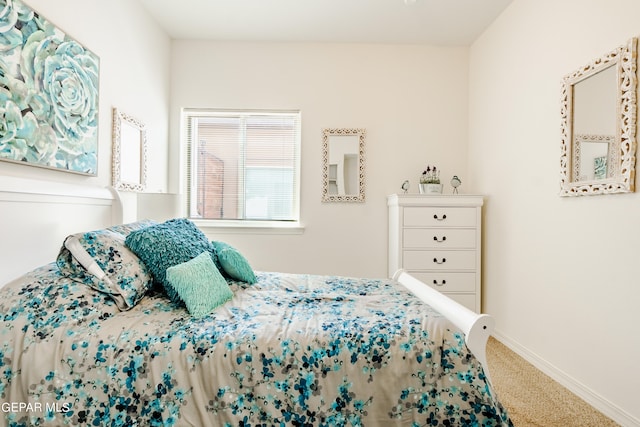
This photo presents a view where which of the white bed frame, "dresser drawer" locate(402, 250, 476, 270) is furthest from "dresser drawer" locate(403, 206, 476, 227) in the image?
the white bed frame

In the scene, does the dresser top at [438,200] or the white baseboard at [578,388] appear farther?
the dresser top at [438,200]

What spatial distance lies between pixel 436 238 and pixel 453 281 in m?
0.42

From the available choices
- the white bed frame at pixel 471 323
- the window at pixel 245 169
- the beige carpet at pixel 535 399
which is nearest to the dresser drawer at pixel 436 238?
the beige carpet at pixel 535 399

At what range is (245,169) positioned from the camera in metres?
3.84

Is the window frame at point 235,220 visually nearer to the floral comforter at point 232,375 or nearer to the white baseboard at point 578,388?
the white baseboard at point 578,388

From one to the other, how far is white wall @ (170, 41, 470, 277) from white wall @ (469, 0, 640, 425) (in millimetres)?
400

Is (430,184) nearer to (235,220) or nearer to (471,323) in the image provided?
(235,220)

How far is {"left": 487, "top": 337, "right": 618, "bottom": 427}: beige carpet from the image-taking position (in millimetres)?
1889

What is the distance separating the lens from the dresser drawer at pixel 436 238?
10.8 feet

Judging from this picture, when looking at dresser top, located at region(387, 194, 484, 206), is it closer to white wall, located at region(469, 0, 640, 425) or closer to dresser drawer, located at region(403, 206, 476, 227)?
dresser drawer, located at region(403, 206, 476, 227)

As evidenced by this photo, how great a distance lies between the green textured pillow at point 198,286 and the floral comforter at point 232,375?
0.63 feet

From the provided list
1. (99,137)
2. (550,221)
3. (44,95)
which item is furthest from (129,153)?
(550,221)

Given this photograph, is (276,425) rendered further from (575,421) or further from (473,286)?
(473,286)

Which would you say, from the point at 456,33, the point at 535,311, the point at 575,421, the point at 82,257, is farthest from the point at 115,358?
the point at 456,33
